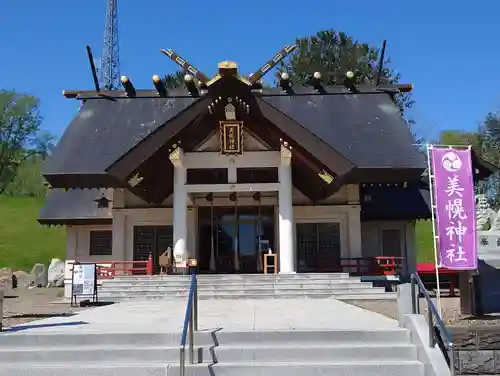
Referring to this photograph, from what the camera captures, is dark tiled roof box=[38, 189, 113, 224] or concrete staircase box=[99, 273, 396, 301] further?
dark tiled roof box=[38, 189, 113, 224]

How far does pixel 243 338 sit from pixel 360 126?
47.8 ft

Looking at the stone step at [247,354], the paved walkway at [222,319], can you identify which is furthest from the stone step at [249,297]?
the stone step at [247,354]

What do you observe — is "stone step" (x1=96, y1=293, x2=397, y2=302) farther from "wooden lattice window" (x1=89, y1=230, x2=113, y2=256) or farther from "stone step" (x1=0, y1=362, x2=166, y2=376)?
"wooden lattice window" (x1=89, y1=230, x2=113, y2=256)

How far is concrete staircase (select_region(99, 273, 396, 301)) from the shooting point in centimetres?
1523

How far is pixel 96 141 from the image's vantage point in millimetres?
21000

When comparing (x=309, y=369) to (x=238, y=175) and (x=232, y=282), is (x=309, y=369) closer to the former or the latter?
(x=232, y=282)

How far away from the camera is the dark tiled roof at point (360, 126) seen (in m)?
19.1

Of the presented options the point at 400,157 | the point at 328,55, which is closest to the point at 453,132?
the point at 328,55

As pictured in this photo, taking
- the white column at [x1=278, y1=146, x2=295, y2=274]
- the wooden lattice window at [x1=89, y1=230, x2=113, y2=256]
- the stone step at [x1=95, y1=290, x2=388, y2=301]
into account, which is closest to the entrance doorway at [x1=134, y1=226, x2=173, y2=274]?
the wooden lattice window at [x1=89, y1=230, x2=113, y2=256]

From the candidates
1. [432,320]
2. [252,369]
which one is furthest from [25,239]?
[432,320]

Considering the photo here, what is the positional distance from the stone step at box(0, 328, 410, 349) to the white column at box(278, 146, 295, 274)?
992 centimetres

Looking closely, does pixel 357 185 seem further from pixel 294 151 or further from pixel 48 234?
pixel 48 234

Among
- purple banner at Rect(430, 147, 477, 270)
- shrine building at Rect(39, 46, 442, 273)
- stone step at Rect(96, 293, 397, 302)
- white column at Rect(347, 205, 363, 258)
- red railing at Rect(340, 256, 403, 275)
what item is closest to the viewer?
purple banner at Rect(430, 147, 477, 270)

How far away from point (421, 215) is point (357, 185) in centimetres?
322
